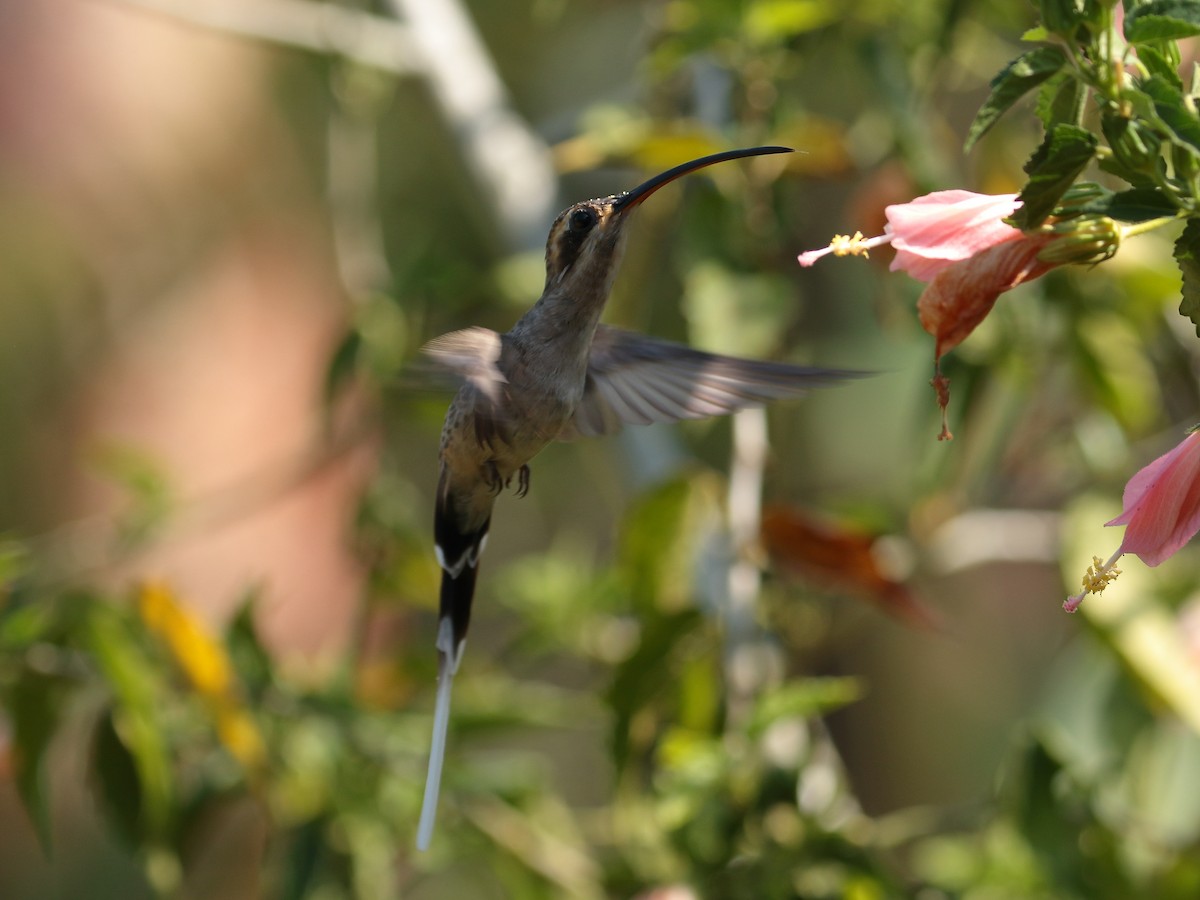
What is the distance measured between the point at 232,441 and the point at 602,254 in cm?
223

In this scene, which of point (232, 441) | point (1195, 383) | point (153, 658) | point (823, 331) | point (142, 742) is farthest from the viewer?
point (232, 441)

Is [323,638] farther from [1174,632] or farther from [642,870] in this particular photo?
[1174,632]

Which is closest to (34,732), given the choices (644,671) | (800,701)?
(644,671)

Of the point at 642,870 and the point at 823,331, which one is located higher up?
the point at 642,870

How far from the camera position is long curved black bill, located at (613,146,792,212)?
685mm

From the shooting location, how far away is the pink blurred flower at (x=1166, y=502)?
1.67 ft

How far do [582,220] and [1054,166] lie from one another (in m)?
0.38

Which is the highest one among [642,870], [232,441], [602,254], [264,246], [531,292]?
[602,254]

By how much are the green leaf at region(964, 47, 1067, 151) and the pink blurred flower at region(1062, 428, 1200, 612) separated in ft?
0.51

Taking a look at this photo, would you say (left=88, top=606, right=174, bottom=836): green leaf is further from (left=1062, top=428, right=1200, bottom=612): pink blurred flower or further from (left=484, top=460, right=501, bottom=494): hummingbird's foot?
(left=1062, top=428, right=1200, bottom=612): pink blurred flower

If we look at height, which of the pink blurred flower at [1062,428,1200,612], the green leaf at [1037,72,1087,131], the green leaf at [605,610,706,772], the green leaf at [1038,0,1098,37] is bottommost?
the green leaf at [605,610,706,772]

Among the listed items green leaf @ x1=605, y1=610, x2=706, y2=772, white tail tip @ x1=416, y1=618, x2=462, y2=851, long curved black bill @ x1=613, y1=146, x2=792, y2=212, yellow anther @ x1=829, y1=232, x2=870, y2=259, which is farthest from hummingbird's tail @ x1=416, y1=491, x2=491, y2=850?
yellow anther @ x1=829, y1=232, x2=870, y2=259

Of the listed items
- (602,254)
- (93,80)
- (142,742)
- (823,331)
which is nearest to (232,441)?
(93,80)

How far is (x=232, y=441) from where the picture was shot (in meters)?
2.88
